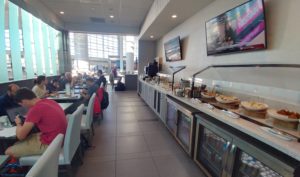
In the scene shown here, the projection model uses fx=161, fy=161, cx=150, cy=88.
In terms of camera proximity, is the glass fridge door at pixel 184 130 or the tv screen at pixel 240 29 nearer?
the tv screen at pixel 240 29

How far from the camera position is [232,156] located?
1.61 m

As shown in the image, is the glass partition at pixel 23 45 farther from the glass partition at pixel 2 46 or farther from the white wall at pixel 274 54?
the white wall at pixel 274 54

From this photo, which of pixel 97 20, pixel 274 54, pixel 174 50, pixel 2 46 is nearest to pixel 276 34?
pixel 274 54

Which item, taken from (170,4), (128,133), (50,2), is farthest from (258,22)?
(50,2)

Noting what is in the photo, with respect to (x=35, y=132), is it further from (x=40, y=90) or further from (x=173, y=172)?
(x=40, y=90)

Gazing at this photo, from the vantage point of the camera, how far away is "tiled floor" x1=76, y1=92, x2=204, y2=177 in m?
2.20

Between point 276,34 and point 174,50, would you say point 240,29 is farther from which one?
point 174,50

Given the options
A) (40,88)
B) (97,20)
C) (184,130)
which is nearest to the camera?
(184,130)

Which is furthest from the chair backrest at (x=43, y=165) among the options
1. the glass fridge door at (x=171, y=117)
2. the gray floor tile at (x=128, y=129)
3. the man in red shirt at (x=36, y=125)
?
the gray floor tile at (x=128, y=129)

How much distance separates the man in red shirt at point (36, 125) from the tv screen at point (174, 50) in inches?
140

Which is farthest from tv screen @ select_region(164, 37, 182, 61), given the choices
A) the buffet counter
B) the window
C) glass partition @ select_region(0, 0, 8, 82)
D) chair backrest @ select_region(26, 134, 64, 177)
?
the window

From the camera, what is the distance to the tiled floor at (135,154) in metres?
2.20

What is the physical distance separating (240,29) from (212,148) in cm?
167

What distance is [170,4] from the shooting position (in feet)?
10.4
